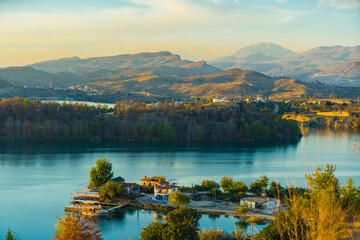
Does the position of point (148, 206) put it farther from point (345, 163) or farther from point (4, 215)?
point (345, 163)

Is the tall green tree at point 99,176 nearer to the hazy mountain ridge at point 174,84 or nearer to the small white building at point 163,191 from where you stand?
the small white building at point 163,191

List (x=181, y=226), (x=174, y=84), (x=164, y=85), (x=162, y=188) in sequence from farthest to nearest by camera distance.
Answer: (x=174, y=84) → (x=164, y=85) → (x=162, y=188) → (x=181, y=226)

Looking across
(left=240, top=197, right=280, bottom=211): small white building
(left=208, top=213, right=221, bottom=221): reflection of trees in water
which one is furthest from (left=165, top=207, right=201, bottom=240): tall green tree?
(left=240, top=197, right=280, bottom=211): small white building

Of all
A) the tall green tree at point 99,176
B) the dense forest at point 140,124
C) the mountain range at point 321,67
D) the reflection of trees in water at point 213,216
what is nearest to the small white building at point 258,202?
the reflection of trees in water at point 213,216

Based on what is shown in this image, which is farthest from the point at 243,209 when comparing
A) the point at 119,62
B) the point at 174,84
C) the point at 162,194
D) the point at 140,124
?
the point at 119,62

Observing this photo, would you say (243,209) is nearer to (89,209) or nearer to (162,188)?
(162,188)

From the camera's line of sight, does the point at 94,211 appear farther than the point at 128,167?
No
